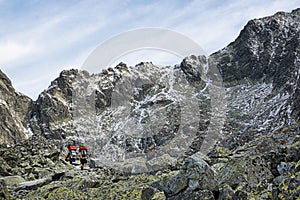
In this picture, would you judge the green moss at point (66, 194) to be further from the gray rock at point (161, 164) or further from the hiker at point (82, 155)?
the hiker at point (82, 155)

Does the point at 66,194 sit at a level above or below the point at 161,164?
above

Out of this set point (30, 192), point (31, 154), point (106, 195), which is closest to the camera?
point (106, 195)

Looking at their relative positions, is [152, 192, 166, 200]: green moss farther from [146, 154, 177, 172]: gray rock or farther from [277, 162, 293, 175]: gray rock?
[146, 154, 177, 172]: gray rock

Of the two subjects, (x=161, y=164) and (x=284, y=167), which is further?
(x=161, y=164)

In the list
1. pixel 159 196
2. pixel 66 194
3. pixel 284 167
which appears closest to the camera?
pixel 284 167

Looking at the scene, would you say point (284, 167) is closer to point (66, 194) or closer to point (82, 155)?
point (66, 194)

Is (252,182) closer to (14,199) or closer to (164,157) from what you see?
(164,157)

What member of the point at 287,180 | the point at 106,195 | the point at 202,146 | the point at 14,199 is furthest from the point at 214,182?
the point at 202,146

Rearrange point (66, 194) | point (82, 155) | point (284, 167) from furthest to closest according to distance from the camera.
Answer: point (82, 155), point (66, 194), point (284, 167)

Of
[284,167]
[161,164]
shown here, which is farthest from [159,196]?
[161,164]

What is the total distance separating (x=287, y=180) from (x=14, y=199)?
18597 mm

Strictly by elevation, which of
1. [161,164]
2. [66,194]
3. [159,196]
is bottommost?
[159,196]

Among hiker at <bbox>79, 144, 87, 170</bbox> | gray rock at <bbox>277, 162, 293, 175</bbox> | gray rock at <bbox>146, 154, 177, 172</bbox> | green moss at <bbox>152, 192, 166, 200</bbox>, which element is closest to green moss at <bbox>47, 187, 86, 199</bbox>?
gray rock at <bbox>146, 154, 177, 172</bbox>

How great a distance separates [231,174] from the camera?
49.2 feet
